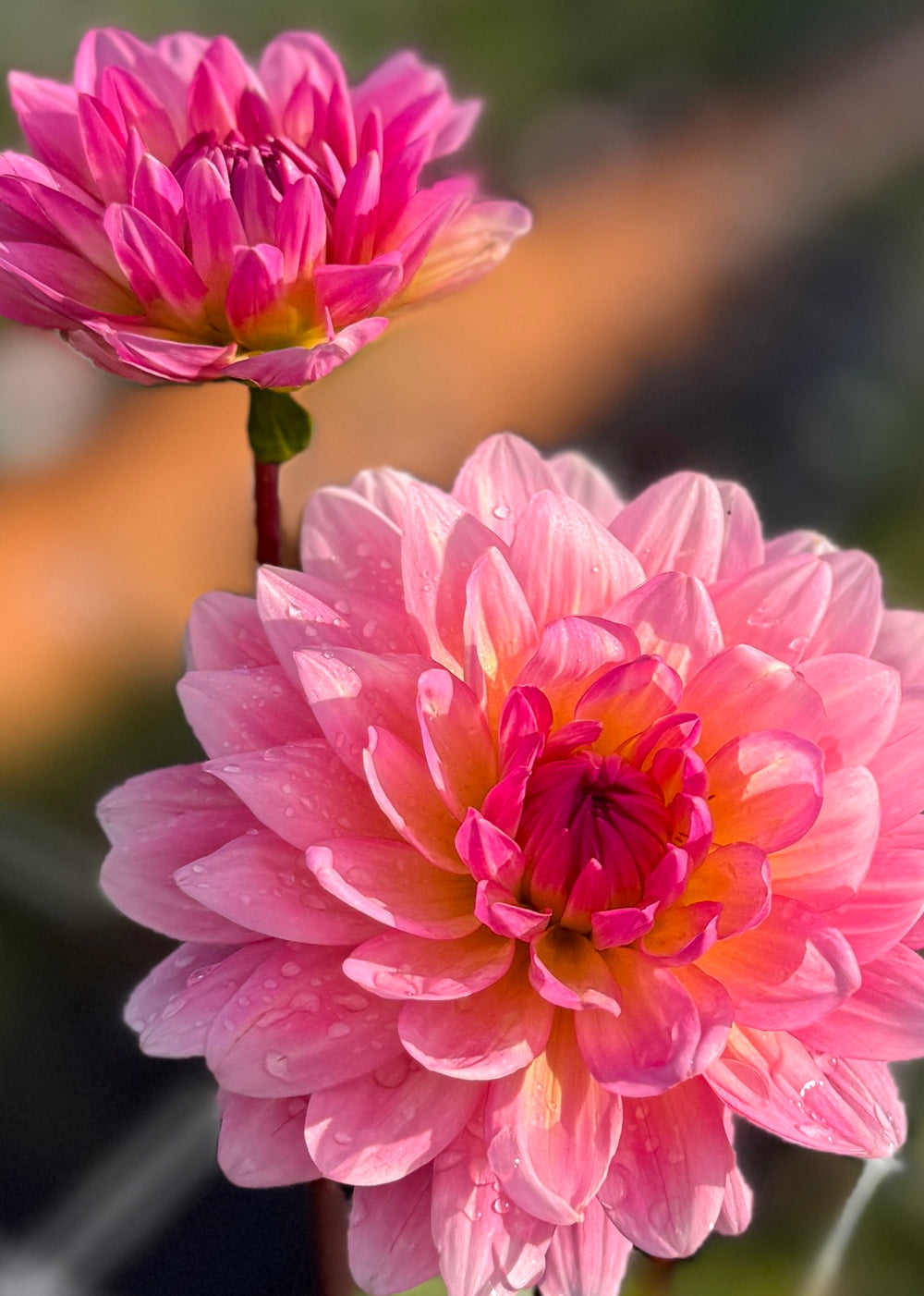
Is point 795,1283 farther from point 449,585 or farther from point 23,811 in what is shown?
point 23,811

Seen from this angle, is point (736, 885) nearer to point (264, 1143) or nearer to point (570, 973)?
point (570, 973)

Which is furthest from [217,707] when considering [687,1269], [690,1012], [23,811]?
[23,811]

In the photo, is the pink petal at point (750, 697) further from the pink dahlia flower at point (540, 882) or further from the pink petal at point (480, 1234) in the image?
the pink petal at point (480, 1234)

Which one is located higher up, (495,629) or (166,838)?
(495,629)

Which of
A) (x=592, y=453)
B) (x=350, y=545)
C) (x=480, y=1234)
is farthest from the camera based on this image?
(x=592, y=453)

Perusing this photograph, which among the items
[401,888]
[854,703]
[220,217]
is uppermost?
[220,217]

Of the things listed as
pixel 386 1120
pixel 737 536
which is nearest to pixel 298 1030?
pixel 386 1120

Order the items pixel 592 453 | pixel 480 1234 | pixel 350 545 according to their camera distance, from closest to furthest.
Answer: pixel 480 1234, pixel 350 545, pixel 592 453

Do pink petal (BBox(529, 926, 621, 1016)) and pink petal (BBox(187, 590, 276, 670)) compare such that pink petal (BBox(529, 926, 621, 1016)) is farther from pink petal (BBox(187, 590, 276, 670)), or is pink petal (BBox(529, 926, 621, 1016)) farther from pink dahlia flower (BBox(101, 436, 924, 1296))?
pink petal (BBox(187, 590, 276, 670))
